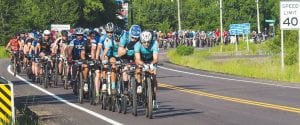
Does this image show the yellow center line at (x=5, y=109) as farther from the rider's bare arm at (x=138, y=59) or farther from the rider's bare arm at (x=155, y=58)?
the rider's bare arm at (x=155, y=58)

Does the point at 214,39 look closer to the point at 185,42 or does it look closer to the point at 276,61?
the point at 185,42

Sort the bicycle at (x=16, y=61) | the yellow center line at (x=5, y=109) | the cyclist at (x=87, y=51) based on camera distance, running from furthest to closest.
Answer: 1. the bicycle at (x=16, y=61)
2. the cyclist at (x=87, y=51)
3. the yellow center line at (x=5, y=109)

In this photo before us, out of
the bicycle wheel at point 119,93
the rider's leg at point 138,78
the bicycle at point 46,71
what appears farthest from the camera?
the bicycle at point 46,71

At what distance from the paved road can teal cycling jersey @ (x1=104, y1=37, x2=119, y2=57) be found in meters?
1.28

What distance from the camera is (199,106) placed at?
16.8 metres

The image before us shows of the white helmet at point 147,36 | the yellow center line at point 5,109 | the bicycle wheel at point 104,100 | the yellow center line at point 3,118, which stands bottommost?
the bicycle wheel at point 104,100

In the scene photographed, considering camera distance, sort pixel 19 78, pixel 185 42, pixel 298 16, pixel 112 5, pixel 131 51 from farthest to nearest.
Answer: pixel 112 5
pixel 185 42
pixel 19 78
pixel 298 16
pixel 131 51

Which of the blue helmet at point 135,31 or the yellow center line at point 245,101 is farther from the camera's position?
the yellow center line at point 245,101

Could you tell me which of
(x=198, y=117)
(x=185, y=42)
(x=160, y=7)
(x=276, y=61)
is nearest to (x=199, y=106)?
(x=198, y=117)

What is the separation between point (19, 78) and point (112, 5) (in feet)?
194

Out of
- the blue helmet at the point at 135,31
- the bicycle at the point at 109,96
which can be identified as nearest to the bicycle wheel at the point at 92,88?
the bicycle at the point at 109,96

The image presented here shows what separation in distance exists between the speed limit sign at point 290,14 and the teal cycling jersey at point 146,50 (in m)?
14.8

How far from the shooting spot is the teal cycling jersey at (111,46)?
16.0m

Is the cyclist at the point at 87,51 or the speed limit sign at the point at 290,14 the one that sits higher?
the speed limit sign at the point at 290,14
